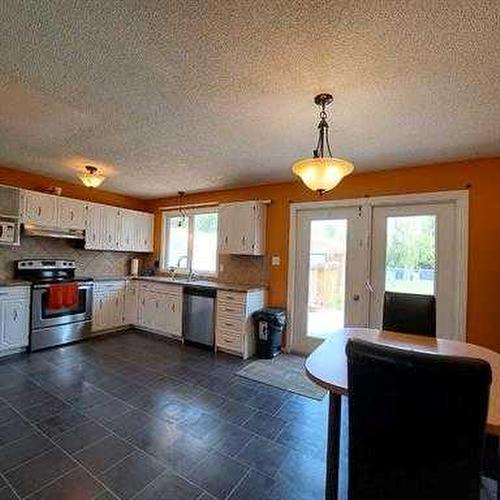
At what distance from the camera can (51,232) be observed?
4246mm

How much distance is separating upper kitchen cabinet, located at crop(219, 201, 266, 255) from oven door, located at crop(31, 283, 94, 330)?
2119 millimetres

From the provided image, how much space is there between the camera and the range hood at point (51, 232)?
A: 158 inches

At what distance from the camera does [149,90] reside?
2078 mm

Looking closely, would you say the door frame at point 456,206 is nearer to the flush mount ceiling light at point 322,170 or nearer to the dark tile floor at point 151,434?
the dark tile floor at point 151,434

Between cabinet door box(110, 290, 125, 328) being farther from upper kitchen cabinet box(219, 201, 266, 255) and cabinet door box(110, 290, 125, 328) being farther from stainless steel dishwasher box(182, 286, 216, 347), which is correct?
upper kitchen cabinet box(219, 201, 266, 255)

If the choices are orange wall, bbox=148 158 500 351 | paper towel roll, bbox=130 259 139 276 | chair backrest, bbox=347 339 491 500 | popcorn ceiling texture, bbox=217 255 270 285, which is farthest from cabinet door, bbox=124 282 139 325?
chair backrest, bbox=347 339 491 500

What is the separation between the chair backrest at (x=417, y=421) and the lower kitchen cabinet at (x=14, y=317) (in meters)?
4.16

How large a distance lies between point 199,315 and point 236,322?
66cm

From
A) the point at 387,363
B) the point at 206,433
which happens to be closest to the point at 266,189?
the point at 206,433

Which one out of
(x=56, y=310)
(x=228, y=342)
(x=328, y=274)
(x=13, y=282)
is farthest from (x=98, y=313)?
(x=328, y=274)

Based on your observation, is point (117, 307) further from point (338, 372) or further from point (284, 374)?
point (338, 372)

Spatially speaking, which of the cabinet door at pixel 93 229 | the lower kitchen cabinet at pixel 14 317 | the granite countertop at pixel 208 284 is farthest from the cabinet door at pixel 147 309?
the lower kitchen cabinet at pixel 14 317

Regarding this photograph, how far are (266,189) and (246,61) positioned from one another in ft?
9.38

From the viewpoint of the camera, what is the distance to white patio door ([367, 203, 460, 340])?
10.7 feet
